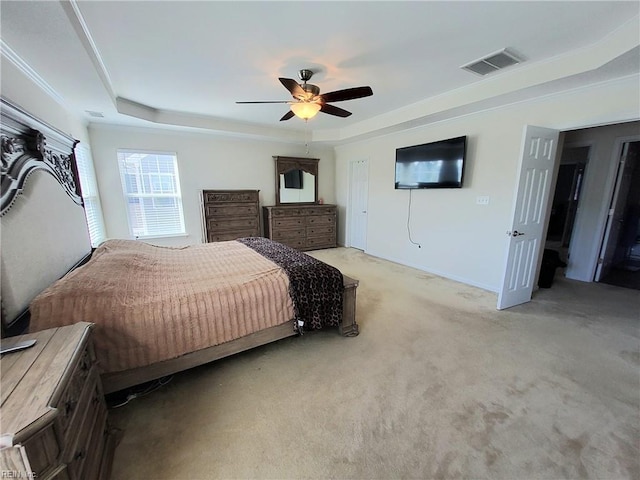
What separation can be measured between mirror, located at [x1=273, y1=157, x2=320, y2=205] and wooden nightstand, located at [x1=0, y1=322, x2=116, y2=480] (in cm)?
473

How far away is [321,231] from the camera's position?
6.02m

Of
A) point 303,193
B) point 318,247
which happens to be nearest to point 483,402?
point 318,247

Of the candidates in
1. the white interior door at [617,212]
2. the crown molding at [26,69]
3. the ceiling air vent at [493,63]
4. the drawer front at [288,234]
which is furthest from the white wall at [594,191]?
the crown molding at [26,69]

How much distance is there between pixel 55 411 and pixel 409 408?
182 cm

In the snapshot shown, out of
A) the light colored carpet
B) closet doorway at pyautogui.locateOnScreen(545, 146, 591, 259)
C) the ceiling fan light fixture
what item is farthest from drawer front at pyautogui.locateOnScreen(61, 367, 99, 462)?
closet doorway at pyautogui.locateOnScreen(545, 146, 591, 259)

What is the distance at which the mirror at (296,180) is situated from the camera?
5746 millimetres

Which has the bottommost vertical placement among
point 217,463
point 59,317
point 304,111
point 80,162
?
point 217,463

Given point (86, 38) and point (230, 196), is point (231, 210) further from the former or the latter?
point (86, 38)

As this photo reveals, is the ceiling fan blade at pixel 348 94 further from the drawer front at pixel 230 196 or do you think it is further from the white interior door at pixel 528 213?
the drawer front at pixel 230 196

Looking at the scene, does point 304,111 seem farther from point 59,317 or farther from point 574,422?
point 574,422

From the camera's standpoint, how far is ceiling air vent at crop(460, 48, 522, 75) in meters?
2.42

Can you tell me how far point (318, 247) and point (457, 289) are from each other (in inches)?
122

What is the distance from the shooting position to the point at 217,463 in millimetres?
1432

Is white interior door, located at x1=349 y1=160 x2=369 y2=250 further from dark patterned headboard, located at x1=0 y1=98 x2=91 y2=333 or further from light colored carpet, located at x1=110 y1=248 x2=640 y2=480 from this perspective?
dark patterned headboard, located at x1=0 y1=98 x2=91 y2=333
